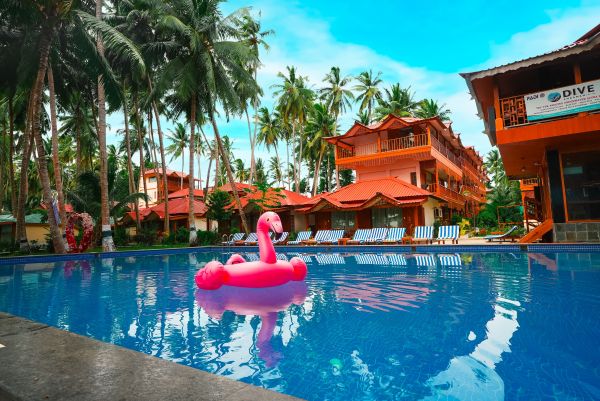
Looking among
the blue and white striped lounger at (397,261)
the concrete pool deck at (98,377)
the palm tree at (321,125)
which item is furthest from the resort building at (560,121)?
the palm tree at (321,125)

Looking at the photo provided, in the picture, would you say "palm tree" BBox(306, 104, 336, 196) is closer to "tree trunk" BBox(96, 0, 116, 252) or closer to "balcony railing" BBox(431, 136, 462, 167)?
"balcony railing" BBox(431, 136, 462, 167)

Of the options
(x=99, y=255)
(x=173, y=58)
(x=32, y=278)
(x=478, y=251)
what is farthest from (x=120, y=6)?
(x=478, y=251)

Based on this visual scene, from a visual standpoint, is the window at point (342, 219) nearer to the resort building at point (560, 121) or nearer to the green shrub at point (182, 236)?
the green shrub at point (182, 236)

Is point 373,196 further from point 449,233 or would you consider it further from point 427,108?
point 427,108

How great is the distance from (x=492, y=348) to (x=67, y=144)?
170 feet

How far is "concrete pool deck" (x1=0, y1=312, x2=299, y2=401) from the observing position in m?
2.27

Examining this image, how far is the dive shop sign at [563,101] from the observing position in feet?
36.8

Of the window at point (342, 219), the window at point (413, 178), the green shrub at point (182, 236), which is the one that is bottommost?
the green shrub at point (182, 236)

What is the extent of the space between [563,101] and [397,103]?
27097 millimetres

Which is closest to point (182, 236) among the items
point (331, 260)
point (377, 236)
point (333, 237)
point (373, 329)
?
point (333, 237)

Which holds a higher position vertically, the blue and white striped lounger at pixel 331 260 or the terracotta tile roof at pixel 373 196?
the terracotta tile roof at pixel 373 196

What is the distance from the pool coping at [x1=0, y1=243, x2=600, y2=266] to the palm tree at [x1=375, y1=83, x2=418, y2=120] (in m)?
22.5

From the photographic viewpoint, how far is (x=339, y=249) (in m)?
18.6

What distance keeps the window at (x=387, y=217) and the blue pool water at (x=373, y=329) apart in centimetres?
1415
